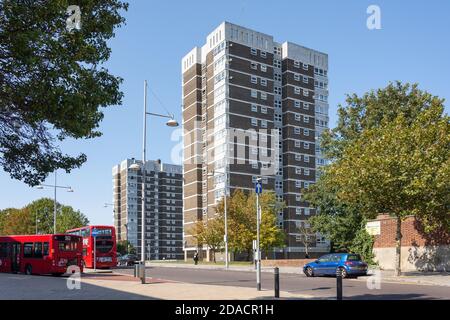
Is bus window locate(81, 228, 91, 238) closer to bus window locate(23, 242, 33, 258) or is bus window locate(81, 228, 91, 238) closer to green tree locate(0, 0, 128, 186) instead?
bus window locate(23, 242, 33, 258)

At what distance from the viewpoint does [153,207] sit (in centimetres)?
15775

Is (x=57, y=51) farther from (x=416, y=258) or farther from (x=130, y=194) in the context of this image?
(x=130, y=194)

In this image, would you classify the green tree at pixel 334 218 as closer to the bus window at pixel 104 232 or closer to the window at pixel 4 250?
the bus window at pixel 104 232

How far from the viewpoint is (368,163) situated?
97.5 ft

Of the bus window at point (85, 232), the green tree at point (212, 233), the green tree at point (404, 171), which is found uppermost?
the green tree at point (404, 171)

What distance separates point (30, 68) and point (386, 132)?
22839 mm

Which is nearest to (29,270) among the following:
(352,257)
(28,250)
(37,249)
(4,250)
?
(28,250)

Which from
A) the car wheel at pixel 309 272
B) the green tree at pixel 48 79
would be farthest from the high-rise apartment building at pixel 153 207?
the green tree at pixel 48 79

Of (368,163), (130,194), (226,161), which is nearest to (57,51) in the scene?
(368,163)

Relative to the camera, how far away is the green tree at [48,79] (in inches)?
477

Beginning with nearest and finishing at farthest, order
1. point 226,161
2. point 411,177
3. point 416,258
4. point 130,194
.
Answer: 1. point 411,177
2. point 416,258
3. point 226,161
4. point 130,194

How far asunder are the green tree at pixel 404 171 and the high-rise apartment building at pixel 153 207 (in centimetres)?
12675

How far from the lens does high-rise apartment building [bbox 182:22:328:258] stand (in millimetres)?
95562

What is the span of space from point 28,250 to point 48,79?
26.0 meters
